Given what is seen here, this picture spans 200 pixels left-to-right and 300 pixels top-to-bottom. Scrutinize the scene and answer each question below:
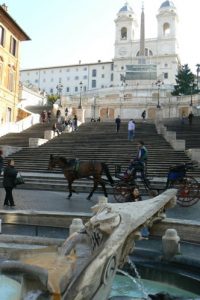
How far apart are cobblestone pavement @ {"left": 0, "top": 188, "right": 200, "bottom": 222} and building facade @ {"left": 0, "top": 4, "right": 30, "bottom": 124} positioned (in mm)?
27200

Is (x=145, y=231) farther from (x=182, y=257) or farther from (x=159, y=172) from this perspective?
(x=159, y=172)

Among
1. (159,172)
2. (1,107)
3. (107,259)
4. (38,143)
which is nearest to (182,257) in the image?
(107,259)

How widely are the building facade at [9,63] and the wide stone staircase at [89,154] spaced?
12739 mm

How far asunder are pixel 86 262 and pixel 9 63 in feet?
135

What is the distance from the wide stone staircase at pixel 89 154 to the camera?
18.4 meters

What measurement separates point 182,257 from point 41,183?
11.8 metres

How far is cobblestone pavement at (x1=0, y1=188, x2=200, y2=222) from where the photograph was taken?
10.9m

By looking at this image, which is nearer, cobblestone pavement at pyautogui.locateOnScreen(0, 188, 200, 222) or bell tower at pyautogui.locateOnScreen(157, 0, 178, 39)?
cobblestone pavement at pyautogui.locateOnScreen(0, 188, 200, 222)

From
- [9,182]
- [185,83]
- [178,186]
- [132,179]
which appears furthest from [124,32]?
[9,182]

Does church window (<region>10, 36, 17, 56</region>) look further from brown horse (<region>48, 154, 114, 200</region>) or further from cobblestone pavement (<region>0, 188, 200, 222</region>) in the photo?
brown horse (<region>48, 154, 114, 200</region>)

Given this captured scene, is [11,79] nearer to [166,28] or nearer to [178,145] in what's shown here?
[178,145]

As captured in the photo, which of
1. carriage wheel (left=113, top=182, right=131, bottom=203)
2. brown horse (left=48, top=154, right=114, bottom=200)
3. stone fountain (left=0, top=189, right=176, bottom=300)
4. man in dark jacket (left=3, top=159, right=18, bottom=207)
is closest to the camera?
stone fountain (left=0, top=189, right=176, bottom=300)

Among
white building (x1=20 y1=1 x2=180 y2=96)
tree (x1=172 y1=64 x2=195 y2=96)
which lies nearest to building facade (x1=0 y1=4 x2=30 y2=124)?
tree (x1=172 y1=64 x2=195 y2=96)

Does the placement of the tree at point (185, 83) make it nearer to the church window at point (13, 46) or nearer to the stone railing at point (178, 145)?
the church window at point (13, 46)
